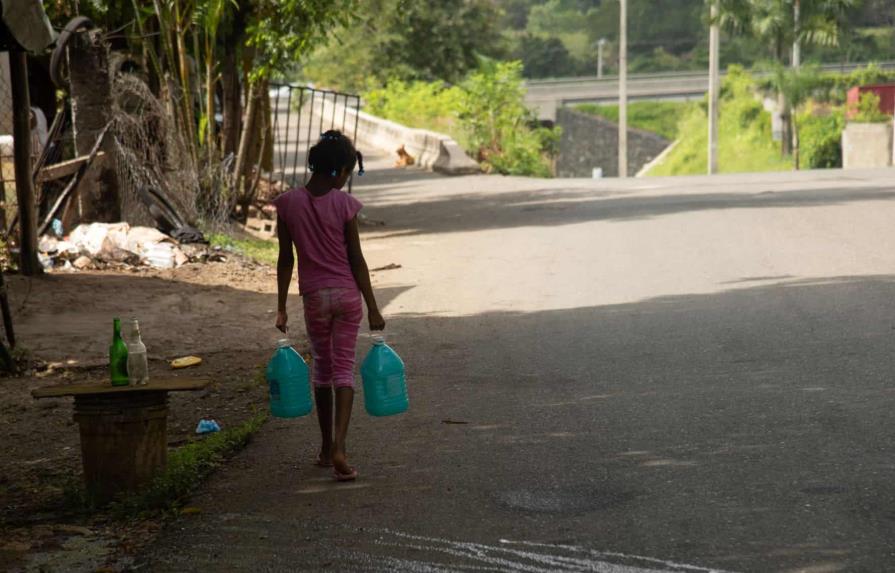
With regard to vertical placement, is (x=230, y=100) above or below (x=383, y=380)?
above

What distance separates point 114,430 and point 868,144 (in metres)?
52.2

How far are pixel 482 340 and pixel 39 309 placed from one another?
13.6 feet

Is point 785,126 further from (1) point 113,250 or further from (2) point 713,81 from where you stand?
(1) point 113,250

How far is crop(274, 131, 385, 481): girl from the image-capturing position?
6.55 metres

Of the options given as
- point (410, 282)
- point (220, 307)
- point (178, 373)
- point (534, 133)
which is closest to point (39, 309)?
point (220, 307)

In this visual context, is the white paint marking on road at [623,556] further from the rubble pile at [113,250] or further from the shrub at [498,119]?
the shrub at [498,119]

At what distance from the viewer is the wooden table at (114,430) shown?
20.1 ft

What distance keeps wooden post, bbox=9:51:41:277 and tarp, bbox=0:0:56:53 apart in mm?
1484

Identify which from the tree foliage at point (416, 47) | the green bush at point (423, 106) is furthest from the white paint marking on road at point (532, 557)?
the tree foliage at point (416, 47)

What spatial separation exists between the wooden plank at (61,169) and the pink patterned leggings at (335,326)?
29.8 ft

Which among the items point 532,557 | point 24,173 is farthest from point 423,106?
point 532,557

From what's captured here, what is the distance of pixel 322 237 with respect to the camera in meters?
6.55

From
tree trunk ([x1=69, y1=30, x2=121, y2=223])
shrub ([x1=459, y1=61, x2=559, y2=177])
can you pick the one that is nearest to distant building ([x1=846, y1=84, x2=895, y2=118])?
shrub ([x1=459, y1=61, x2=559, y2=177])

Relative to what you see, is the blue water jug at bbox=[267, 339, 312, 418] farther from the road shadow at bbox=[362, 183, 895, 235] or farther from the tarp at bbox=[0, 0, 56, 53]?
the road shadow at bbox=[362, 183, 895, 235]
